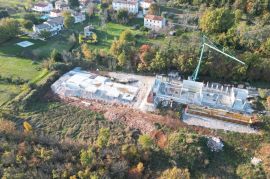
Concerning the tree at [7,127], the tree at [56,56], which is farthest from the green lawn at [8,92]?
the tree at [56,56]

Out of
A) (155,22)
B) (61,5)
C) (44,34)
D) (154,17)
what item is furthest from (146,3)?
(44,34)

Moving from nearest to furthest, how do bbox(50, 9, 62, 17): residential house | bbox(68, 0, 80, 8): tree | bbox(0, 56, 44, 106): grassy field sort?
1. bbox(0, 56, 44, 106): grassy field
2. bbox(50, 9, 62, 17): residential house
3. bbox(68, 0, 80, 8): tree

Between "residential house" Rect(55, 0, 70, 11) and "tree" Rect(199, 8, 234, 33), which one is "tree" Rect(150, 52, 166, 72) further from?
"residential house" Rect(55, 0, 70, 11)

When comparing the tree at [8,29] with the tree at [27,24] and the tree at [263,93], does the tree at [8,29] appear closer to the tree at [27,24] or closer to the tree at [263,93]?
the tree at [27,24]

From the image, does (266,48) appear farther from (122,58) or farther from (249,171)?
(122,58)

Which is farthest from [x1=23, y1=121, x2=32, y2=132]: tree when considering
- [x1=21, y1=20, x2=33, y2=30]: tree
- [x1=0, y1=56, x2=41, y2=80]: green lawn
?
[x1=21, y1=20, x2=33, y2=30]: tree
